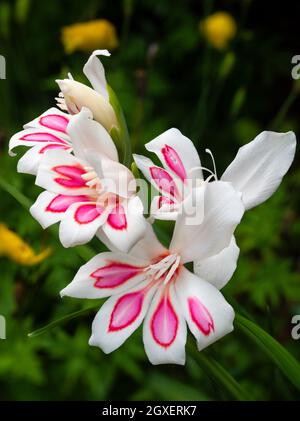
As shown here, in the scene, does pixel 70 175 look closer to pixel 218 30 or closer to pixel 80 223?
pixel 80 223

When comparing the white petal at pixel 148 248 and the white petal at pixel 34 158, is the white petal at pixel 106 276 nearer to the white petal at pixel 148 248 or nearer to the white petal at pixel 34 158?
the white petal at pixel 148 248

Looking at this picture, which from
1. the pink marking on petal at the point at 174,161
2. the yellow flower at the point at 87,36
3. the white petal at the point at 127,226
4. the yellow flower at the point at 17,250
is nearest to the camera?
the white petal at the point at 127,226

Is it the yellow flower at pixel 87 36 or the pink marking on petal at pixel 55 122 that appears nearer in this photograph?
the pink marking on petal at pixel 55 122

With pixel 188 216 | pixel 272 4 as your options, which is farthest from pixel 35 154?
pixel 272 4

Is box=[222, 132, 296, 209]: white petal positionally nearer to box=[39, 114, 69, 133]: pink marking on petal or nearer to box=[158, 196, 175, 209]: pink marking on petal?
box=[158, 196, 175, 209]: pink marking on petal

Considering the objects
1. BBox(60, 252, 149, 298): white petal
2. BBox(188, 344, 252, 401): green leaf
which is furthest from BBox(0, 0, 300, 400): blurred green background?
BBox(60, 252, 149, 298): white petal

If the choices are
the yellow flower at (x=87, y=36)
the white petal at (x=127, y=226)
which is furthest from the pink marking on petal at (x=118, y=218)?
the yellow flower at (x=87, y=36)
